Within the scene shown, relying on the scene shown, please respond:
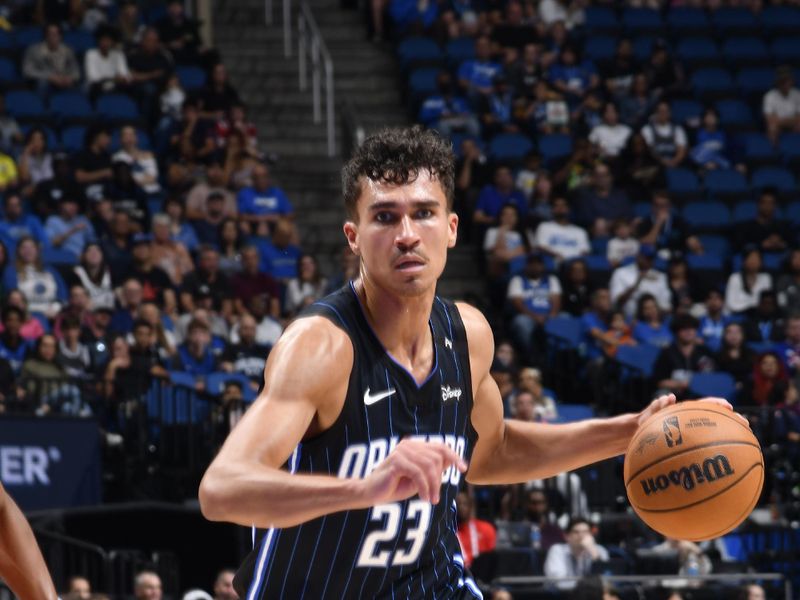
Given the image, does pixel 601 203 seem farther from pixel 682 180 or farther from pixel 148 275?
pixel 148 275

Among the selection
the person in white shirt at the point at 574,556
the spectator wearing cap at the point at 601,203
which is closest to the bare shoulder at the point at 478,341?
the person in white shirt at the point at 574,556

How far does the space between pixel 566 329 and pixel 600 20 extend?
6.39 m

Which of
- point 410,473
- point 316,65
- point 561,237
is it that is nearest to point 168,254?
point 561,237

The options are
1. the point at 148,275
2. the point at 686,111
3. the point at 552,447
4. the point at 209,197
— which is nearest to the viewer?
the point at 552,447

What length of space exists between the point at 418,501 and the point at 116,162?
38.9 feet

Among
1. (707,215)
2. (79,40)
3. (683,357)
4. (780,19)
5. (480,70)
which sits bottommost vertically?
(683,357)

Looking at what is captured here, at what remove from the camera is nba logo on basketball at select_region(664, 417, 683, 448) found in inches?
179

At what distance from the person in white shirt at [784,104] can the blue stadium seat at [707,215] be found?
6.53 feet

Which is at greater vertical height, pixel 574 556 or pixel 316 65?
pixel 316 65

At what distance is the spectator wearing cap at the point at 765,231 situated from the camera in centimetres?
1709

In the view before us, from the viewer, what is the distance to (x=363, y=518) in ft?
13.6

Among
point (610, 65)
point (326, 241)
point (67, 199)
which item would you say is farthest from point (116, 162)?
point (610, 65)

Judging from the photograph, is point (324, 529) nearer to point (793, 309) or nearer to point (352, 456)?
point (352, 456)

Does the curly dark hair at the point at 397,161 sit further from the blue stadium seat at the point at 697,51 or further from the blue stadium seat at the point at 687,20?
the blue stadium seat at the point at 687,20
